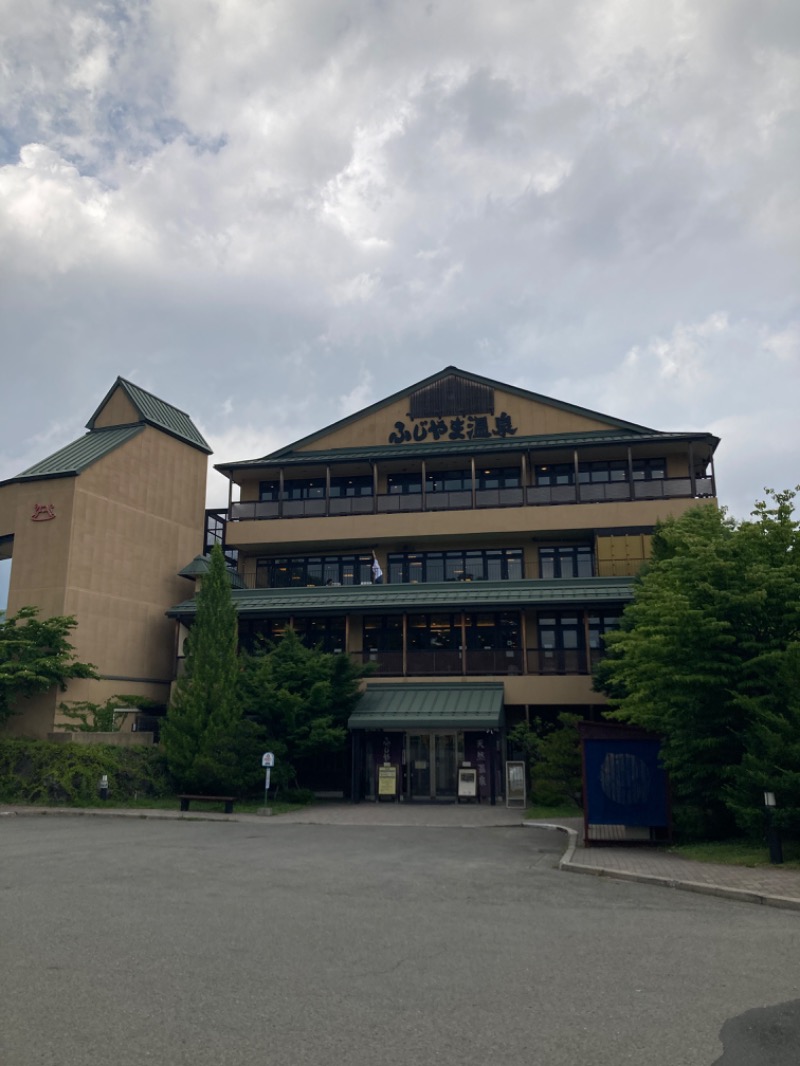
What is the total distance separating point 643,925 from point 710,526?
1331cm

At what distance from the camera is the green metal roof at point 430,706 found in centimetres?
3170

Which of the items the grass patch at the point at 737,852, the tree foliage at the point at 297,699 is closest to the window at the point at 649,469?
the tree foliage at the point at 297,699

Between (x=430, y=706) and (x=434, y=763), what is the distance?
2.36m

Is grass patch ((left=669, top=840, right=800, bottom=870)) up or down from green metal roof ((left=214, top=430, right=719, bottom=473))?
down

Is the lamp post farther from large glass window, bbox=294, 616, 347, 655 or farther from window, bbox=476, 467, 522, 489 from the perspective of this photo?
window, bbox=476, 467, 522, 489

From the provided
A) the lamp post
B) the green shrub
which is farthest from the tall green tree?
→ the lamp post

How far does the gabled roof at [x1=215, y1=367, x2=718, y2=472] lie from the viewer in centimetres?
3938

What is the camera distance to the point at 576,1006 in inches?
311

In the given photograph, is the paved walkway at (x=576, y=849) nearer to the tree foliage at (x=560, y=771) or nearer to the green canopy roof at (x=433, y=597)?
the tree foliage at (x=560, y=771)

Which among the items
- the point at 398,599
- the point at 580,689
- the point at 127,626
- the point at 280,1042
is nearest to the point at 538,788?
the point at 580,689

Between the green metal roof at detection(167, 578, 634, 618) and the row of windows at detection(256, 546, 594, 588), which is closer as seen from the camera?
the green metal roof at detection(167, 578, 634, 618)

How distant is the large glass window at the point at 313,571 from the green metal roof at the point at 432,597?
1827mm

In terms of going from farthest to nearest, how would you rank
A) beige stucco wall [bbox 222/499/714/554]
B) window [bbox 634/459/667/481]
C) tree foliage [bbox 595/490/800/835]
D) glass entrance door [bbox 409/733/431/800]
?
window [bbox 634/459/667/481]
beige stucco wall [bbox 222/499/714/554]
glass entrance door [bbox 409/733/431/800]
tree foliage [bbox 595/490/800/835]

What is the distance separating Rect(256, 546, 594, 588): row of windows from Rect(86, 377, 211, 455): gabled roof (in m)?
6.94
